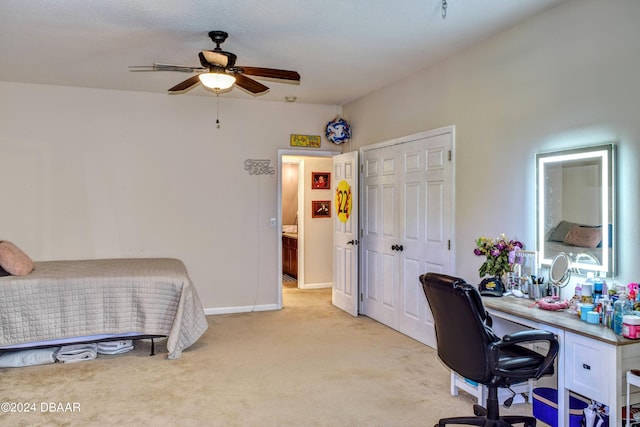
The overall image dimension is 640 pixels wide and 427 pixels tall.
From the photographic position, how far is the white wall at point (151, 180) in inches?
198

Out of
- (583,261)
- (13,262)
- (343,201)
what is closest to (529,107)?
(583,261)

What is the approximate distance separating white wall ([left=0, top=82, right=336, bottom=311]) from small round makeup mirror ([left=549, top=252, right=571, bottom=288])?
362cm

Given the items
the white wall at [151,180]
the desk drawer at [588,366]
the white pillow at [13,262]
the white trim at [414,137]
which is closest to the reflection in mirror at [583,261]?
the desk drawer at [588,366]

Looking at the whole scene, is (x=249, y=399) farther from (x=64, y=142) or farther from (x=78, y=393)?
(x=64, y=142)

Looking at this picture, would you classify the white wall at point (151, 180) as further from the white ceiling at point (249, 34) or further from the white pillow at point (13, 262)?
the white pillow at point (13, 262)

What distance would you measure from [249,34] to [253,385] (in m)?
2.69

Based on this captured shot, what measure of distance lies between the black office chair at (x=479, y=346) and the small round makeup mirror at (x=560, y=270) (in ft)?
1.91

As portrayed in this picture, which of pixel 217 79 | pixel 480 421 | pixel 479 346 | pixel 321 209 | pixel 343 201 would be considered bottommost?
pixel 480 421

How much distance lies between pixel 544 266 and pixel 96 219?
4.64 metres

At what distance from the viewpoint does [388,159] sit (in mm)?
5055

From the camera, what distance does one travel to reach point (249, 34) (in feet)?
11.7

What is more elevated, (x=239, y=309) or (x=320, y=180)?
(x=320, y=180)

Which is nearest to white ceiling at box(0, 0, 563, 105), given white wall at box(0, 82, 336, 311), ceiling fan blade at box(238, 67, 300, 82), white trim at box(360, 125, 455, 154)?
ceiling fan blade at box(238, 67, 300, 82)

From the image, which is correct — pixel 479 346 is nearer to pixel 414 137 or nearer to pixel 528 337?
pixel 528 337
